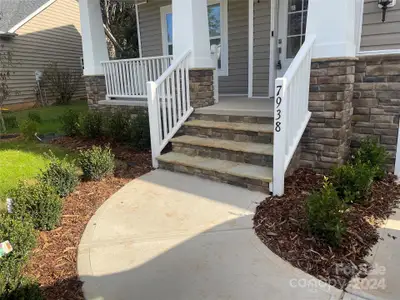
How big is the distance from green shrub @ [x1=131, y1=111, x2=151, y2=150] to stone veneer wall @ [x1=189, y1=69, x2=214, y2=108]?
3.03 feet

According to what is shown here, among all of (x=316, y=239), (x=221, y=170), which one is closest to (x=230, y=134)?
(x=221, y=170)

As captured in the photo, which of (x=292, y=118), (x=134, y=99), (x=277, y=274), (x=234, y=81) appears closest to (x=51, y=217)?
(x=277, y=274)

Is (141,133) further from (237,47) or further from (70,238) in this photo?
(237,47)

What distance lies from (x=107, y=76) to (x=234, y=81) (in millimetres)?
2819

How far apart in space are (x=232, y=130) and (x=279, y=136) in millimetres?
1096

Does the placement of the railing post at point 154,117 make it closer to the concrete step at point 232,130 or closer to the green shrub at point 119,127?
the concrete step at point 232,130

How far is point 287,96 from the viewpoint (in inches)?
118

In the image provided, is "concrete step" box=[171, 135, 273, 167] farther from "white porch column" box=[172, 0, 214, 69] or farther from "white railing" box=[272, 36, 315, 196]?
"white porch column" box=[172, 0, 214, 69]

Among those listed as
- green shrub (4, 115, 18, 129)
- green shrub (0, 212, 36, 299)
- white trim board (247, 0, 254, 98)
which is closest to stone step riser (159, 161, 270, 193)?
green shrub (0, 212, 36, 299)

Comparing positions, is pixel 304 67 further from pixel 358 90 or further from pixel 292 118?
pixel 358 90

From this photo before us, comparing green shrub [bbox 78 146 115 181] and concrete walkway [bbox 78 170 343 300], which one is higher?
green shrub [bbox 78 146 115 181]

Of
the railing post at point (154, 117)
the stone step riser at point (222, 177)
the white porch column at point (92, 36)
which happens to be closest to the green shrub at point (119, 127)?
the railing post at point (154, 117)

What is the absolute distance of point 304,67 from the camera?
3.36m

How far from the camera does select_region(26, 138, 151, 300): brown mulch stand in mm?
2048
